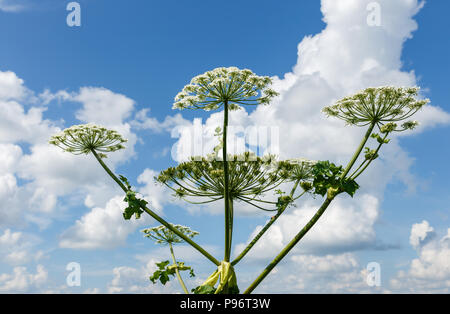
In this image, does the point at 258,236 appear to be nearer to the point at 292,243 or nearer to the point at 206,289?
the point at 292,243

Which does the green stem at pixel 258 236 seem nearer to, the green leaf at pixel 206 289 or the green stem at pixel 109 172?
the green leaf at pixel 206 289

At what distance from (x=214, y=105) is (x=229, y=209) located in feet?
11.9

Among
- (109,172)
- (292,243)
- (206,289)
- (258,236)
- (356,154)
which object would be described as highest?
(356,154)

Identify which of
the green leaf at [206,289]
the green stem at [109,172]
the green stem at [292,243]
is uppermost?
the green stem at [109,172]

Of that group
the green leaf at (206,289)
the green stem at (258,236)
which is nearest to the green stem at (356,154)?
the green stem at (258,236)

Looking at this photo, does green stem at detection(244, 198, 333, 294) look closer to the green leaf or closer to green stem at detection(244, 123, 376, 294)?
green stem at detection(244, 123, 376, 294)

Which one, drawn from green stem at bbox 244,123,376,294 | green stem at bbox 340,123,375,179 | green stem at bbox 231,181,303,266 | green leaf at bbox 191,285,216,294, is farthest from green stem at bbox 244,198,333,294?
green leaf at bbox 191,285,216,294

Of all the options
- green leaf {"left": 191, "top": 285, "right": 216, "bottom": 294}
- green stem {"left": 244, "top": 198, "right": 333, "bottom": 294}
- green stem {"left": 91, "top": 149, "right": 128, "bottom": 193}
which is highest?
green stem {"left": 91, "top": 149, "right": 128, "bottom": 193}

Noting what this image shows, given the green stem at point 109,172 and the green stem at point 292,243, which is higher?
the green stem at point 109,172

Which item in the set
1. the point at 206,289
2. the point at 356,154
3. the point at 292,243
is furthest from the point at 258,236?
the point at 356,154
